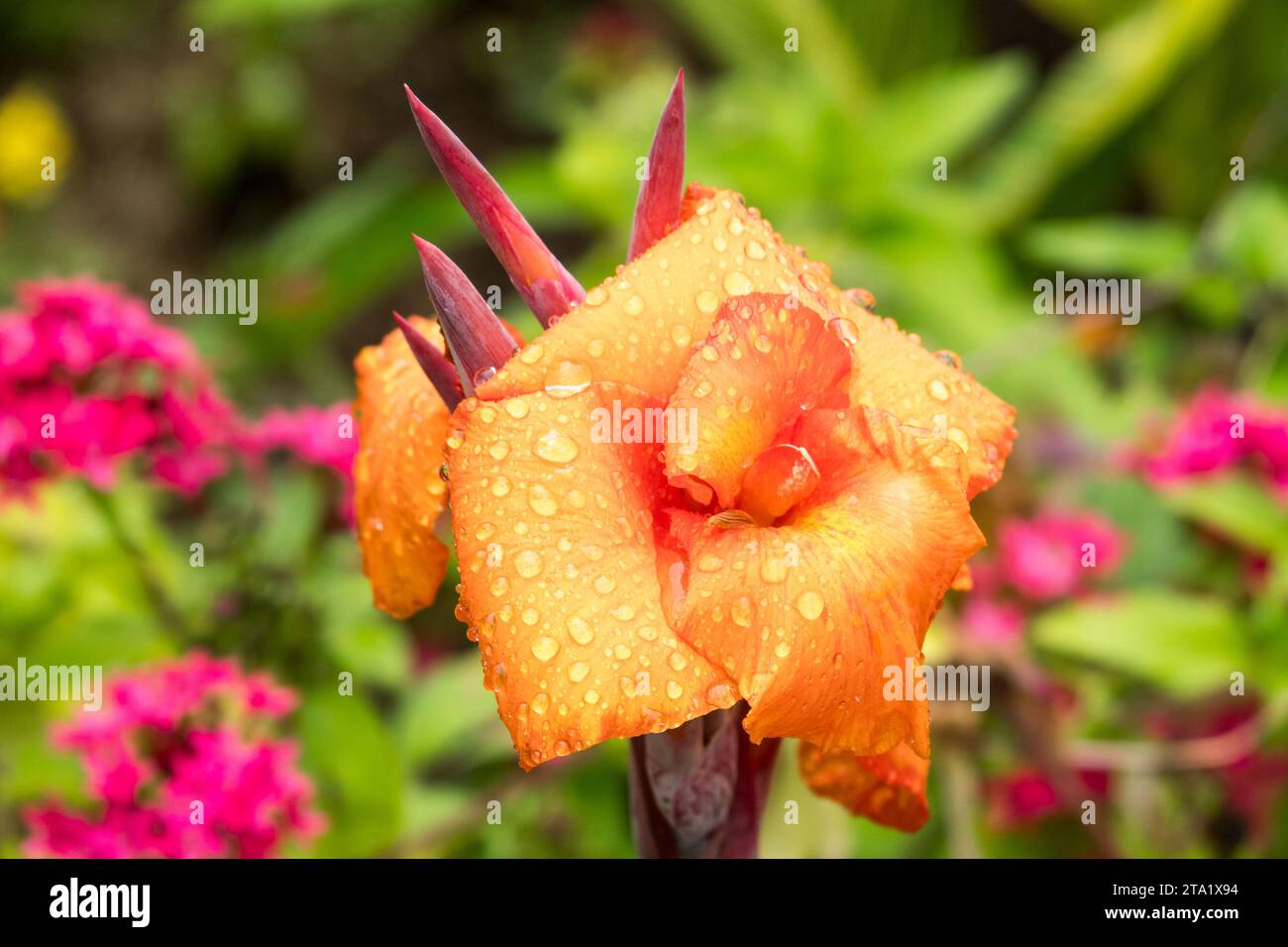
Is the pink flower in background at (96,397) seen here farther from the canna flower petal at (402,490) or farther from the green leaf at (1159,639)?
the green leaf at (1159,639)

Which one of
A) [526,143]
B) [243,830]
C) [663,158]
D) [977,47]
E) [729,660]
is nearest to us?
[729,660]

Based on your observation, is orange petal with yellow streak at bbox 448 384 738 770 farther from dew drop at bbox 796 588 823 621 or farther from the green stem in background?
the green stem in background

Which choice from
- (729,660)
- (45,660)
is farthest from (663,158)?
(45,660)

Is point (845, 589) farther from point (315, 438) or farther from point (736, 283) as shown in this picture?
point (315, 438)

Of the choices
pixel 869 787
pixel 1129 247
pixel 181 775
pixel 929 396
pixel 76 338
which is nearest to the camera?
pixel 929 396

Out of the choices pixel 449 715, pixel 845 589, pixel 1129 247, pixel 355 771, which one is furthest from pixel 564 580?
pixel 1129 247
